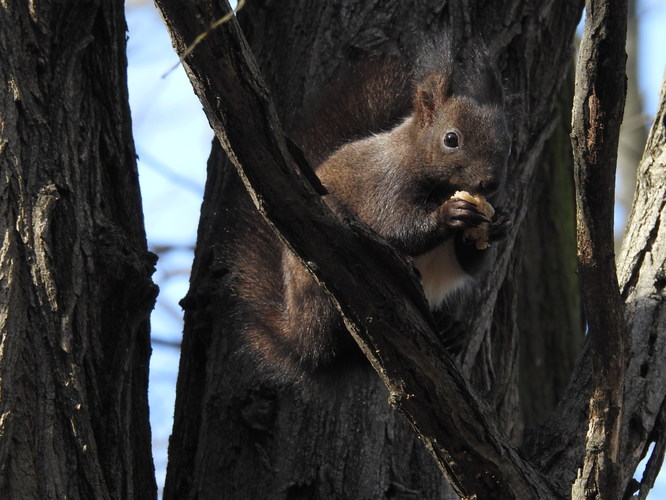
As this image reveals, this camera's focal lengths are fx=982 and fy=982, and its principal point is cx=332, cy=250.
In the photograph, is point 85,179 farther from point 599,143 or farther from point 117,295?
point 599,143

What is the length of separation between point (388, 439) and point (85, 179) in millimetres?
1297

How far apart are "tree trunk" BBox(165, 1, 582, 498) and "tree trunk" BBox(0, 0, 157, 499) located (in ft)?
0.87

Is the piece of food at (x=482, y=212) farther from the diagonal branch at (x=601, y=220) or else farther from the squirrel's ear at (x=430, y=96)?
the diagonal branch at (x=601, y=220)

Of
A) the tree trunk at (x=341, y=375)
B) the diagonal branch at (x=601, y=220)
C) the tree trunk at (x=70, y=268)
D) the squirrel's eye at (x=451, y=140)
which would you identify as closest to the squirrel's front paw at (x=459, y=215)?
the squirrel's eye at (x=451, y=140)

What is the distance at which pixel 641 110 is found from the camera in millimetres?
7648

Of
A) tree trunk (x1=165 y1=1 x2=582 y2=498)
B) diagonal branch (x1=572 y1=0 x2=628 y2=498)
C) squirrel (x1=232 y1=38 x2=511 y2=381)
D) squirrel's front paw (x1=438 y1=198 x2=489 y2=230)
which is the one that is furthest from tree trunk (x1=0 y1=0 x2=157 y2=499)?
diagonal branch (x1=572 y1=0 x2=628 y2=498)

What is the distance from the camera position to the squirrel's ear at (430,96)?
145 inches

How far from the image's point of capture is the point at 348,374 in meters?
3.51

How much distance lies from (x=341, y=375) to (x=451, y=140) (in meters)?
0.93

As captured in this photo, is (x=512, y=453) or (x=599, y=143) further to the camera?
(x=512, y=453)

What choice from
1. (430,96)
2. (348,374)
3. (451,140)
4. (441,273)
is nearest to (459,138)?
(451,140)

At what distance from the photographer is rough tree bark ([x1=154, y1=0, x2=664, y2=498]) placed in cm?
239

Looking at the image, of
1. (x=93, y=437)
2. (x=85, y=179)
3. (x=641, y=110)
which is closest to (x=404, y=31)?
(x=85, y=179)

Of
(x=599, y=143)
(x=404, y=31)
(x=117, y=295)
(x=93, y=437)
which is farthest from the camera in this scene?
(x=404, y=31)
